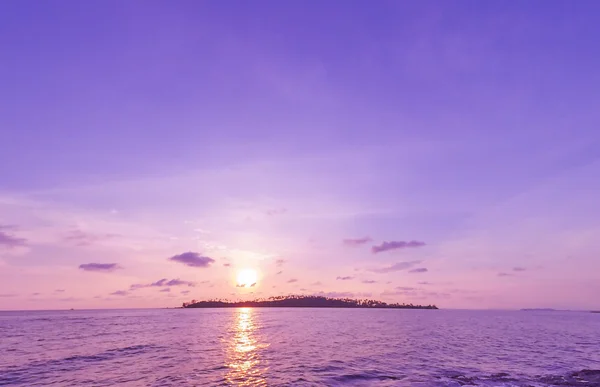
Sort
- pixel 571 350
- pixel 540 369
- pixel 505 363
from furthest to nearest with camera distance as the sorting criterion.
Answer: pixel 571 350 < pixel 505 363 < pixel 540 369

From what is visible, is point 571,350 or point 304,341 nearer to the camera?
point 571,350

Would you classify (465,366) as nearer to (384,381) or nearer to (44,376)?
(384,381)

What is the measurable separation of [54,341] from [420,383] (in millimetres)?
76534

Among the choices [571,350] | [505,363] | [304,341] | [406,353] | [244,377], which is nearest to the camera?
[244,377]

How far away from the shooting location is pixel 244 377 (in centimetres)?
4541

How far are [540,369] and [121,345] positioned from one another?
68.7 m

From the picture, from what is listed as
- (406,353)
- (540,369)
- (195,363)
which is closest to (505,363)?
(540,369)

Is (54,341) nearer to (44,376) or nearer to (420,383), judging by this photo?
(44,376)

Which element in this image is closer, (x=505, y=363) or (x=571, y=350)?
(x=505, y=363)

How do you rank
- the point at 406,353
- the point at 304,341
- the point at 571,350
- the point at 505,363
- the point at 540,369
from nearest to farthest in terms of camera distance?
the point at 540,369 → the point at 505,363 → the point at 406,353 → the point at 571,350 → the point at 304,341

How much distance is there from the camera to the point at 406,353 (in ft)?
217

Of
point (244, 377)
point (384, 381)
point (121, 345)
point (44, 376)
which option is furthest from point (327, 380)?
point (121, 345)

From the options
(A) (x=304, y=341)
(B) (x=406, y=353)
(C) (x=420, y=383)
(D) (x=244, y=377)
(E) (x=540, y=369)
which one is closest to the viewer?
(C) (x=420, y=383)

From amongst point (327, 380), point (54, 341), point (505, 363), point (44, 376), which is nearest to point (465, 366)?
point (505, 363)
